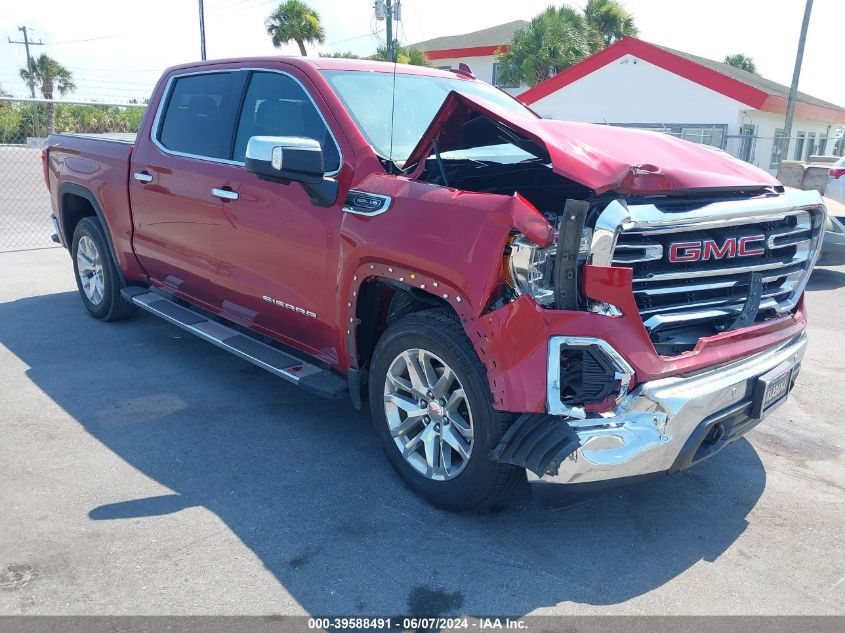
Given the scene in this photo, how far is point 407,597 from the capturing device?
286 centimetres

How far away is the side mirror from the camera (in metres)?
3.46

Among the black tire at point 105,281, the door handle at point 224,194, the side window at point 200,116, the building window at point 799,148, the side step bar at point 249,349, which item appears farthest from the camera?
the building window at point 799,148

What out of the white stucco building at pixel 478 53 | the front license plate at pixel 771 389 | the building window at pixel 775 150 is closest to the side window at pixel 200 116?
the front license plate at pixel 771 389

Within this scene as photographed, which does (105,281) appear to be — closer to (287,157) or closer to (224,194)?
(224,194)

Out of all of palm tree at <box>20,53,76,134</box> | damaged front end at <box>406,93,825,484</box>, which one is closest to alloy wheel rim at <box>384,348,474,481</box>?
damaged front end at <box>406,93,825,484</box>

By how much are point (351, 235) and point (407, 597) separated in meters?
1.66

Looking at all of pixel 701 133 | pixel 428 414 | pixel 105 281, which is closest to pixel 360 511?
pixel 428 414

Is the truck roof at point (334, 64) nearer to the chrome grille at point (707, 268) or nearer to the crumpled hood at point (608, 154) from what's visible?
the crumpled hood at point (608, 154)

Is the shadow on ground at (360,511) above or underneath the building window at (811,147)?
underneath

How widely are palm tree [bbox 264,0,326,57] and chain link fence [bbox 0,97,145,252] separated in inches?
589

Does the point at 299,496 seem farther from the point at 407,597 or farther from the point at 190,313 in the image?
the point at 190,313

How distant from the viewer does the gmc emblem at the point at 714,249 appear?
2998 mm

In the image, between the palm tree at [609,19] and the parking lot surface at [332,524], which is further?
the palm tree at [609,19]

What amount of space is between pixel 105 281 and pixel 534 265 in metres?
4.57
